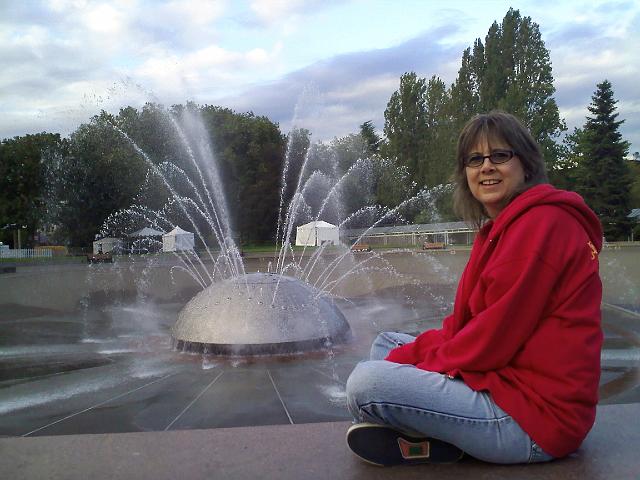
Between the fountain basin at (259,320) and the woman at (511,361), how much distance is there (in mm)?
3524

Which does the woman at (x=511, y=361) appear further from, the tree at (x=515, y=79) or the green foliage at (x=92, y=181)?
the tree at (x=515, y=79)

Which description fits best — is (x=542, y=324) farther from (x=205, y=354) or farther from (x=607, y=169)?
(x=607, y=169)

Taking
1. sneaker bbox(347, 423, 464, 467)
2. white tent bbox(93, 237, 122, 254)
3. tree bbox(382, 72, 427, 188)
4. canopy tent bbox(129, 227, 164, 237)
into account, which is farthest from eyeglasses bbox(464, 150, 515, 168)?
tree bbox(382, 72, 427, 188)

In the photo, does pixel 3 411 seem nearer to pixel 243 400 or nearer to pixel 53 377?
pixel 53 377

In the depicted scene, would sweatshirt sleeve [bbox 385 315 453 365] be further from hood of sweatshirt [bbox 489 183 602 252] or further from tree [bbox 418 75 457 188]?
tree [bbox 418 75 457 188]

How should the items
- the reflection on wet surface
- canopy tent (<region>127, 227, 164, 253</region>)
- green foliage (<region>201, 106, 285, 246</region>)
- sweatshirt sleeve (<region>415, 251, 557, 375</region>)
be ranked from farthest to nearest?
green foliage (<region>201, 106, 285, 246</region>) < canopy tent (<region>127, 227, 164, 253</region>) < the reflection on wet surface < sweatshirt sleeve (<region>415, 251, 557, 375</region>)

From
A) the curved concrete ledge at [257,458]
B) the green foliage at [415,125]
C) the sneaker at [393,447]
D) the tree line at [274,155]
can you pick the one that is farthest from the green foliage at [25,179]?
the sneaker at [393,447]

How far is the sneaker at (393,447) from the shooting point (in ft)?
7.59

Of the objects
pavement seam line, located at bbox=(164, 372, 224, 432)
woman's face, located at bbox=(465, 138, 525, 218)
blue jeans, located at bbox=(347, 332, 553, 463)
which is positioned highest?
woman's face, located at bbox=(465, 138, 525, 218)

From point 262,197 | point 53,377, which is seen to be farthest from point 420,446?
point 262,197

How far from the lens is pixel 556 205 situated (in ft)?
7.04

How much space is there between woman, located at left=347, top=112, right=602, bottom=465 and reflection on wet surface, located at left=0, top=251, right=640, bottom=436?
169 centimetres

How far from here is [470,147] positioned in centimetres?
247

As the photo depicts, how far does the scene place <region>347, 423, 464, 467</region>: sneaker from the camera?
7.59ft
